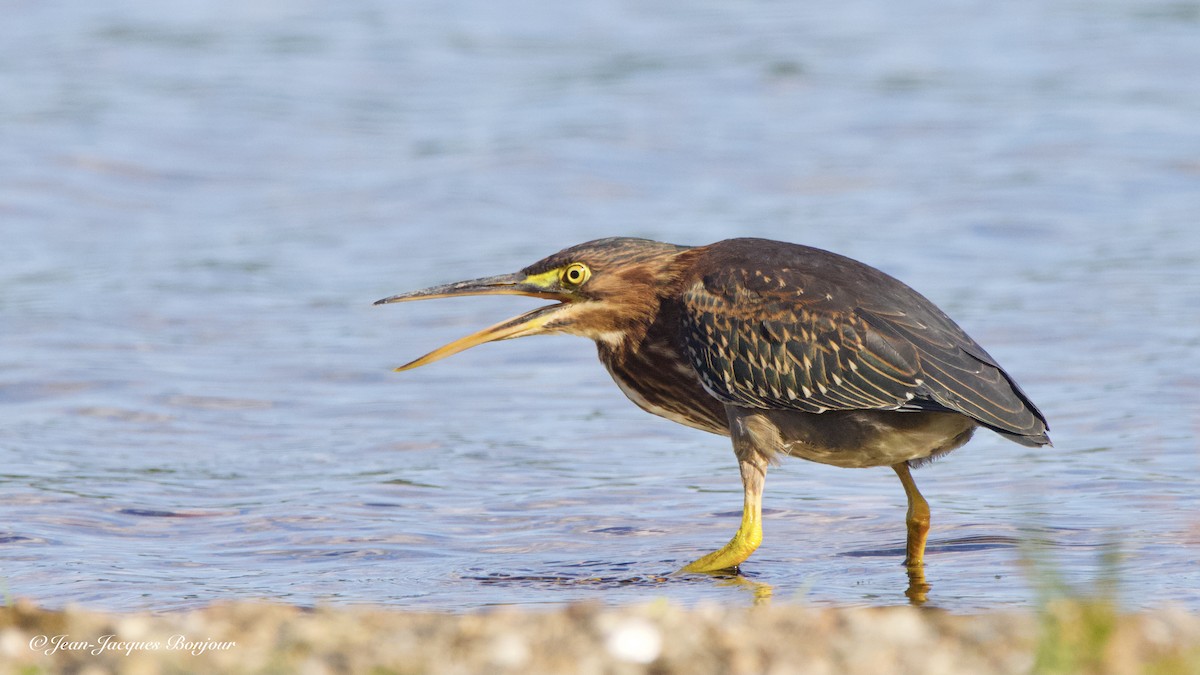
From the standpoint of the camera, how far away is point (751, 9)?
22.4 m

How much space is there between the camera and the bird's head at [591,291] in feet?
23.2

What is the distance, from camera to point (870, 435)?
22.0 feet

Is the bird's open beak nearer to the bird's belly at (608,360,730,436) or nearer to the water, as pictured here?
the bird's belly at (608,360,730,436)

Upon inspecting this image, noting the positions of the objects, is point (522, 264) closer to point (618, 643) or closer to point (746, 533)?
point (746, 533)

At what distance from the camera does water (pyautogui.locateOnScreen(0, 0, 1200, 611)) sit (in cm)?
719

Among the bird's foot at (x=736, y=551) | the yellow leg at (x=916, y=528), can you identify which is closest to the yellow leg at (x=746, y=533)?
the bird's foot at (x=736, y=551)

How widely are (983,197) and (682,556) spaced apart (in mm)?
7847

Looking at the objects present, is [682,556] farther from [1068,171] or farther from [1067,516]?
[1068,171]

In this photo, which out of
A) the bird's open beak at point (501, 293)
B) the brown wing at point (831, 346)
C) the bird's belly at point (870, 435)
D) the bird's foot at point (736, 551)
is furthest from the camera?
the bird's open beak at point (501, 293)

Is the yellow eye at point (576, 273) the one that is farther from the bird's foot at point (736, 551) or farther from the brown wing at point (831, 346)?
the bird's foot at point (736, 551)

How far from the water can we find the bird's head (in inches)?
35.8

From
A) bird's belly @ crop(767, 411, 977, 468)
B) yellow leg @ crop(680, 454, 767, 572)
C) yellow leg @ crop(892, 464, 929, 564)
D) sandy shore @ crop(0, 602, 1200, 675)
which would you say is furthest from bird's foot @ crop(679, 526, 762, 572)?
sandy shore @ crop(0, 602, 1200, 675)

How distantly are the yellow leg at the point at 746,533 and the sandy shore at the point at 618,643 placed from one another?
6.14 ft

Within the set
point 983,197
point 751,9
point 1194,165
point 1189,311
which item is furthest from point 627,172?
point 751,9
